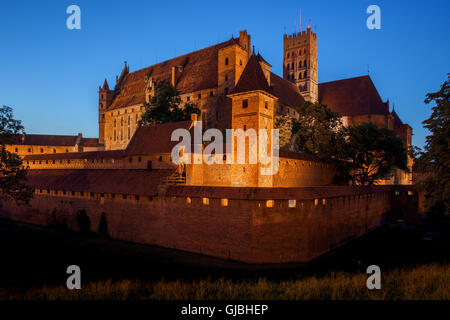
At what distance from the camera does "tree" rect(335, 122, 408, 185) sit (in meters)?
32.5

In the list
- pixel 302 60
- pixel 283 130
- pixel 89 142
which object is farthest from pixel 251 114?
pixel 302 60

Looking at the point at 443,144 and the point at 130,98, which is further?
the point at 130,98

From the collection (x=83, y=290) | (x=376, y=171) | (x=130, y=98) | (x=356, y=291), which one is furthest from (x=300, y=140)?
(x=130, y=98)

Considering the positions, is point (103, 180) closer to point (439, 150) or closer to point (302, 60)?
point (439, 150)

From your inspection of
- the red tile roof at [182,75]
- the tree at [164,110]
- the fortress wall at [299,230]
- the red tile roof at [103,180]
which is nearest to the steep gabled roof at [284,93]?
the red tile roof at [182,75]

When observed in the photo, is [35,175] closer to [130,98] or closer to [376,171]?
[130,98]

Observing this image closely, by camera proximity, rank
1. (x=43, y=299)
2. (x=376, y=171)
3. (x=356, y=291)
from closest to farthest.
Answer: (x=43, y=299) < (x=356, y=291) < (x=376, y=171)

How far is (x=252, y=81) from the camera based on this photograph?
23.6 meters

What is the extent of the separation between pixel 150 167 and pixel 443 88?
827 inches

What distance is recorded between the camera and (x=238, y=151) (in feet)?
76.2

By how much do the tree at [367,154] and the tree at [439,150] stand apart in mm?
17092

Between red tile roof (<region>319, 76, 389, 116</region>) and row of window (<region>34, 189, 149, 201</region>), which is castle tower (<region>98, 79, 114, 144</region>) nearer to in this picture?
row of window (<region>34, 189, 149, 201</region>)

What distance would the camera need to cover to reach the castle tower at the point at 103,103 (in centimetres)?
6003

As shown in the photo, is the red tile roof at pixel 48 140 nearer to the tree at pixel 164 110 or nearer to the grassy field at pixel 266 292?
the tree at pixel 164 110
